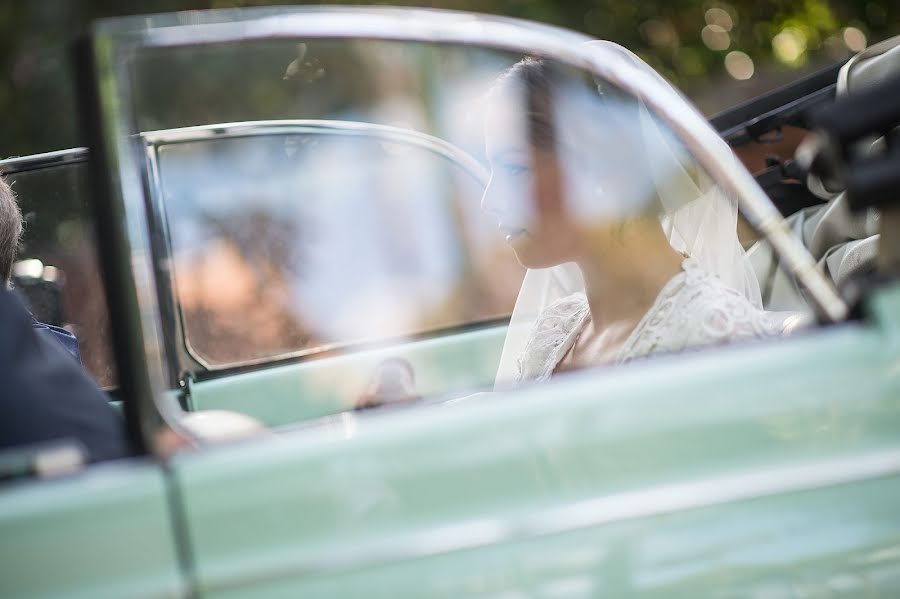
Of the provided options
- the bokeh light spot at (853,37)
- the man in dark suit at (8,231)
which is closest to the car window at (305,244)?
the man in dark suit at (8,231)

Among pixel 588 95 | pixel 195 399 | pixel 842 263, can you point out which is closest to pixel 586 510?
pixel 588 95

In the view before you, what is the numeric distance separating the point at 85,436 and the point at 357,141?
5.38 ft

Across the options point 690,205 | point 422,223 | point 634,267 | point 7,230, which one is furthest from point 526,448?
point 422,223

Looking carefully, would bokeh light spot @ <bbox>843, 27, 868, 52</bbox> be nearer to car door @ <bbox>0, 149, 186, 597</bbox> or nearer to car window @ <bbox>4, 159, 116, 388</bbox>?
car window @ <bbox>4, 159, 116, 388</bbox>

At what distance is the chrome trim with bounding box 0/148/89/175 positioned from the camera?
2.53 m

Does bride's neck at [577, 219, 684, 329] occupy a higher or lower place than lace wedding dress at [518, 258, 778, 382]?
higher

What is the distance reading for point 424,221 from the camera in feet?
14.2

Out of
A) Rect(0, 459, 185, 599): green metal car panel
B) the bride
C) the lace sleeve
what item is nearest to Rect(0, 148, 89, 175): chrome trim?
the bride

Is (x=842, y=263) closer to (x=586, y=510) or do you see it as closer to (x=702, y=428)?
(x=702, y=428)

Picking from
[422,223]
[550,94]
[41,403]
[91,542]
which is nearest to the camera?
[91,542]

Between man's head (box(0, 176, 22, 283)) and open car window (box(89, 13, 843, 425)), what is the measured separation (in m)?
0.33

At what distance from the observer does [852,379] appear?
1340 millimetres

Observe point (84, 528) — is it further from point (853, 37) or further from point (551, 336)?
point (853, 37)

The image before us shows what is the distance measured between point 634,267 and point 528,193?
29 cm
